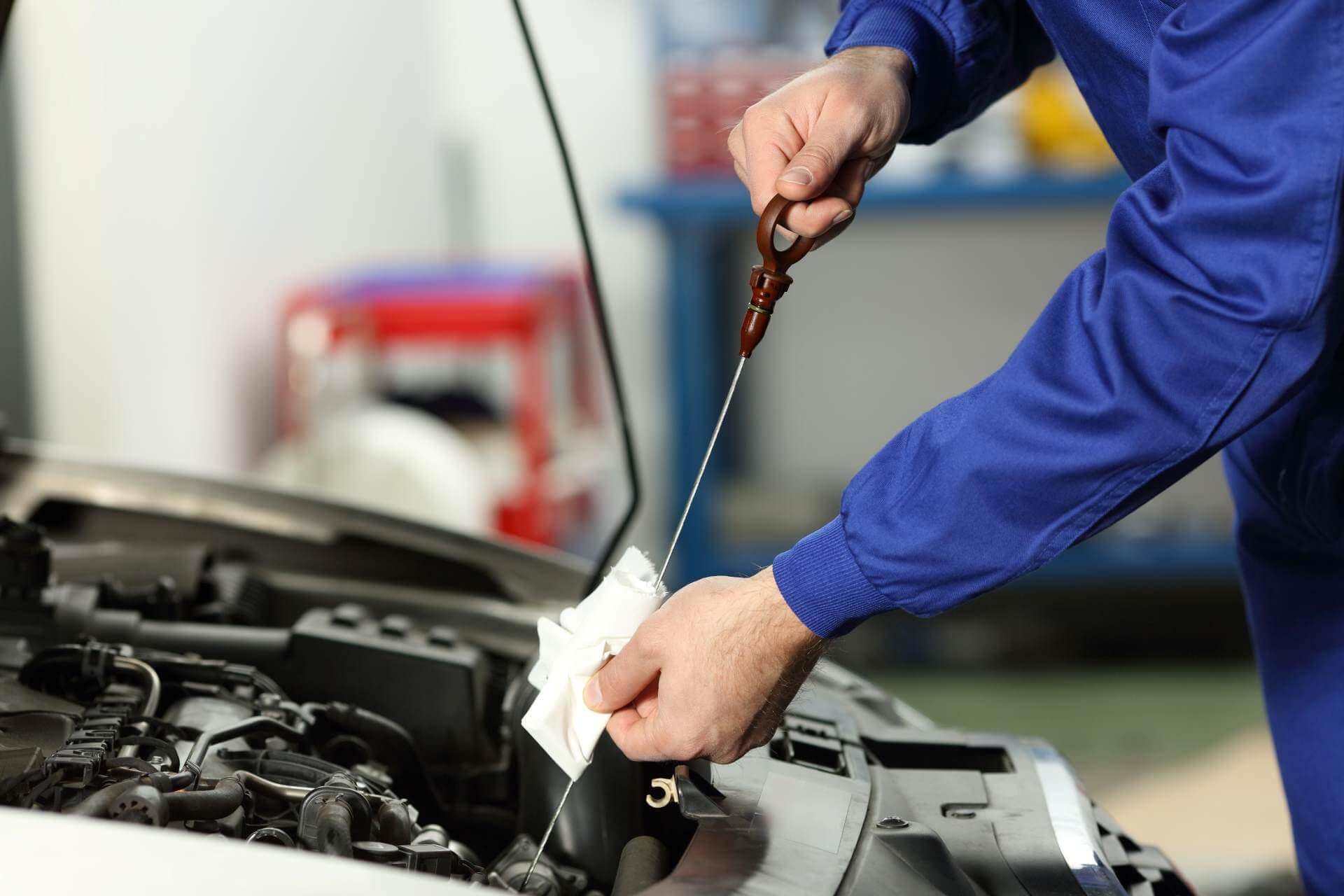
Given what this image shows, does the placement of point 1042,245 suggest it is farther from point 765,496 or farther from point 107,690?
point 107,690

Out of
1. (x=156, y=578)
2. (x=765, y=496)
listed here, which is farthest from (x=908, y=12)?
(x=765, y=496)

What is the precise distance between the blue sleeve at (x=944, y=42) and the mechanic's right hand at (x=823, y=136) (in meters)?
0.05

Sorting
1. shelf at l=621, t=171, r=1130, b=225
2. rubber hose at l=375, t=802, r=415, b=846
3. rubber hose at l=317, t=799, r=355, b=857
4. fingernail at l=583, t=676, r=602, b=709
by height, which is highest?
shelf at l=621, t=171, r=1130, b=225

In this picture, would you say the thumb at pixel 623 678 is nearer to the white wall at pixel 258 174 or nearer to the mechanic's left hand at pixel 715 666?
the mechanic's left hand at pixel 715 666

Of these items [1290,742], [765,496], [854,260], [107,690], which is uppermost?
[854,260]

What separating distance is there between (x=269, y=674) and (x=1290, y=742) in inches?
31.1

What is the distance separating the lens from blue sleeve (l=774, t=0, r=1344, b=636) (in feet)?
2.02

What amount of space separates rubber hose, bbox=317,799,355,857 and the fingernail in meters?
0.15

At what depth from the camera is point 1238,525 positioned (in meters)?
1.11

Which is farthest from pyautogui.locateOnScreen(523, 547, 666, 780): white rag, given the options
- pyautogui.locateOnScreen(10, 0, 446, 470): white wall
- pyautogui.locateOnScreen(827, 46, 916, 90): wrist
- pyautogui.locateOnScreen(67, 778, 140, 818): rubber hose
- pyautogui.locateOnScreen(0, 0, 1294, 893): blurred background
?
pyautogui.locateOnScreen(10, 0, 446, 470): white wall

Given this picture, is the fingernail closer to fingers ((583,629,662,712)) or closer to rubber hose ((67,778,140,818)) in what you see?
fingers ((583,629,662,712))

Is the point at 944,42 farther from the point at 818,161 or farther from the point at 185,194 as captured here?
the point at 185,194

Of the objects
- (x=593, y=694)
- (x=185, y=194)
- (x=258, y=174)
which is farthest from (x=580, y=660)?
(x=258, y=174)

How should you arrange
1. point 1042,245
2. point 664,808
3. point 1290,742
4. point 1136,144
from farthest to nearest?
point 1042,245 < point 1290,742 < point 1136,144 < point 664,808
